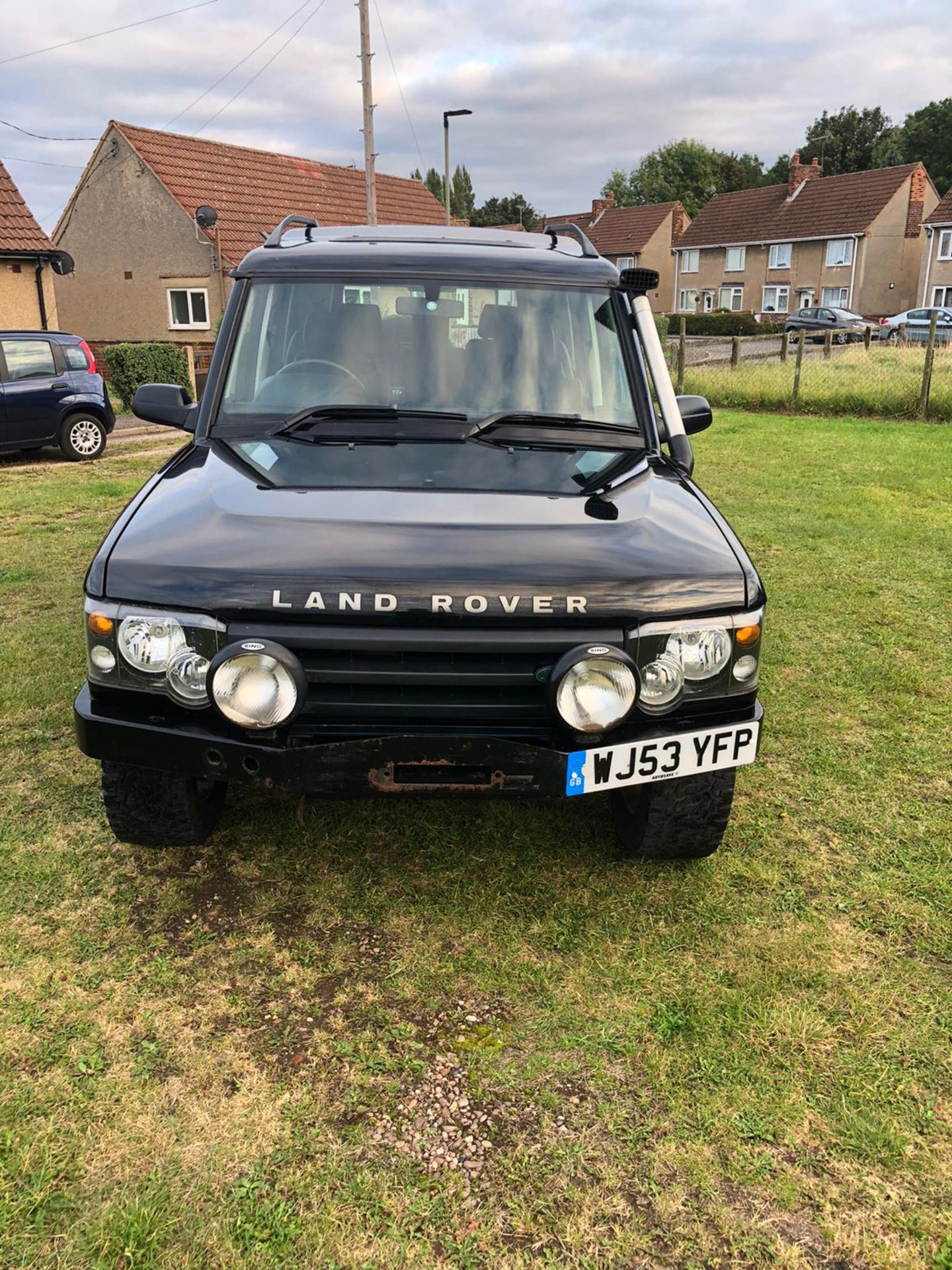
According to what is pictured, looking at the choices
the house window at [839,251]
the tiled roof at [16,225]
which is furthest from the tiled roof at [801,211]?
the tiled roof at [16,225]

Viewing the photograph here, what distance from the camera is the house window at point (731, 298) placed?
192 ft

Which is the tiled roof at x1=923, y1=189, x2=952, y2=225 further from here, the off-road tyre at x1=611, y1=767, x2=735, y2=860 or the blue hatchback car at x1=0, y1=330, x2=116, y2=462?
the off-road tyre at x1=611, y1=767, x2=735, y2=860

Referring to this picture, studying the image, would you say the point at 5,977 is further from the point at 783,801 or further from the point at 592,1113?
the point at 783,801

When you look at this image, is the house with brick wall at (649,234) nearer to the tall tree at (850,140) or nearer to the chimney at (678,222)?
the chimney at (678,222)

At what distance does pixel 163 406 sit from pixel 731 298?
198 ft

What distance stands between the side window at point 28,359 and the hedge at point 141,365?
4870 mm

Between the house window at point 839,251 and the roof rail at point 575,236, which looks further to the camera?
the house window at point 839,251

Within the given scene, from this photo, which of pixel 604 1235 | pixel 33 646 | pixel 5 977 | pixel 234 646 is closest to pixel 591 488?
pixel 234 646

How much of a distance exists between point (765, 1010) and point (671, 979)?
0.89 feet

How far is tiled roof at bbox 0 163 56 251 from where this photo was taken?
67.8 ft

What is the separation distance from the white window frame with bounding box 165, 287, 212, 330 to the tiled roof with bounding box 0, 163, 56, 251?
871 centimetres

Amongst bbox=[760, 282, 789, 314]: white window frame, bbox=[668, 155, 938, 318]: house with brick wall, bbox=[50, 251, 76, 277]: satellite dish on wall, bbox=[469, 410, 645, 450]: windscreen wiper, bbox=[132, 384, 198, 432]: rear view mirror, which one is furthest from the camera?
bbox=[760, 282, 789, 314]: white window frame

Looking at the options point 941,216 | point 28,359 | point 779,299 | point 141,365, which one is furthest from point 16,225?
point 779,299

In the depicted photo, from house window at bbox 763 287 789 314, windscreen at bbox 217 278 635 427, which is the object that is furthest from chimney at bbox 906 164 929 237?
windscreen at bbox 217 278 635 427
